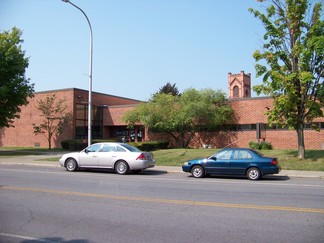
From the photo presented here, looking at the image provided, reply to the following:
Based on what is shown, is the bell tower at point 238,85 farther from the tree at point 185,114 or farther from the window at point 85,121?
the tree at point 185,114

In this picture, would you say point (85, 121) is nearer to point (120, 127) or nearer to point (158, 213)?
point (120, 127)

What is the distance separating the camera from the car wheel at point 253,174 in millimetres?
→ 14688

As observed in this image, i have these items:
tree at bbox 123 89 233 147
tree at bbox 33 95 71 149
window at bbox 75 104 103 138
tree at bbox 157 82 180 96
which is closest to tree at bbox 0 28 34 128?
tree at bbox 33 95 71 149

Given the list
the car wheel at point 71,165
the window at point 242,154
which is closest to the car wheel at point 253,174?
the window at point 242,154

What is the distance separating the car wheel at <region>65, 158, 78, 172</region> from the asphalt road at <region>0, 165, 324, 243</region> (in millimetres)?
5259

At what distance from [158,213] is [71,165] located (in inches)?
421

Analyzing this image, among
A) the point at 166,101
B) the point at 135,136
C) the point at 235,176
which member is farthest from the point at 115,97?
the point at 235,176

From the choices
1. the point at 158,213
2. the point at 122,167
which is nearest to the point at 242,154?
the point at 122,167

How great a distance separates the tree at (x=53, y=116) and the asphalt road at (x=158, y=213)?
84.2ft

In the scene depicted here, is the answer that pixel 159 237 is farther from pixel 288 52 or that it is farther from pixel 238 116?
pixel 238 116

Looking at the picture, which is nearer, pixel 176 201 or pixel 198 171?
pixel 176 201

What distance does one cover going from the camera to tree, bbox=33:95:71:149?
122 ft

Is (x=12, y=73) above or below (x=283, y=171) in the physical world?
above

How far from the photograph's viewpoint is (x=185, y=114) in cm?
3112
